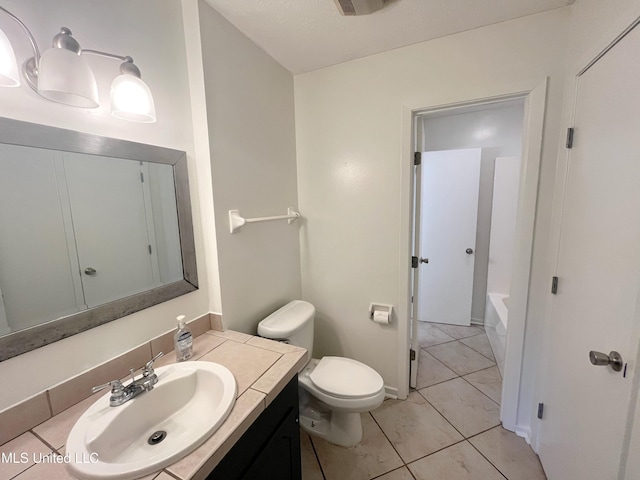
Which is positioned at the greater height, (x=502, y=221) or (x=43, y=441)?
(x=502, y=221)

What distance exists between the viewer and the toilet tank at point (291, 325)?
142 centimetres

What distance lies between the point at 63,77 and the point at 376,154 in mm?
1462

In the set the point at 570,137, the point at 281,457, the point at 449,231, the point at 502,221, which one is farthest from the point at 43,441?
the point at 502,221

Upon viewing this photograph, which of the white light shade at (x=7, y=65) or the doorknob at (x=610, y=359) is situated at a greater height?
the white light shade at (x=7, y=65)

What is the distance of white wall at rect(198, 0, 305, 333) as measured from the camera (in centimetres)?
126

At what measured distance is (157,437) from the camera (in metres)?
0.84

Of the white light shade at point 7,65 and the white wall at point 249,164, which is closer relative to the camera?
the white light shade at point 7,65

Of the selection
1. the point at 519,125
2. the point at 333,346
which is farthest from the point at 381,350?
the point at 519,125

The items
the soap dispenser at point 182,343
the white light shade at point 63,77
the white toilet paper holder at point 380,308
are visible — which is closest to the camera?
the white light shade at point 63,77

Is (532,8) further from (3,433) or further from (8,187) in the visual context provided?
(3,433)

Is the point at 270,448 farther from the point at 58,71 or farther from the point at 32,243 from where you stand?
the point at 58,71

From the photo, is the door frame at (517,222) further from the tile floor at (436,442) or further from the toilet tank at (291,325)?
the toilet tank at (291,325)

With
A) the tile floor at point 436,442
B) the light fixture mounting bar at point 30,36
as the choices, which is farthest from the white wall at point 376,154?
the light fixture mounting bar at point 30,36

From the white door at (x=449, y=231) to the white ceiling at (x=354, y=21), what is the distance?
1.52 metres
